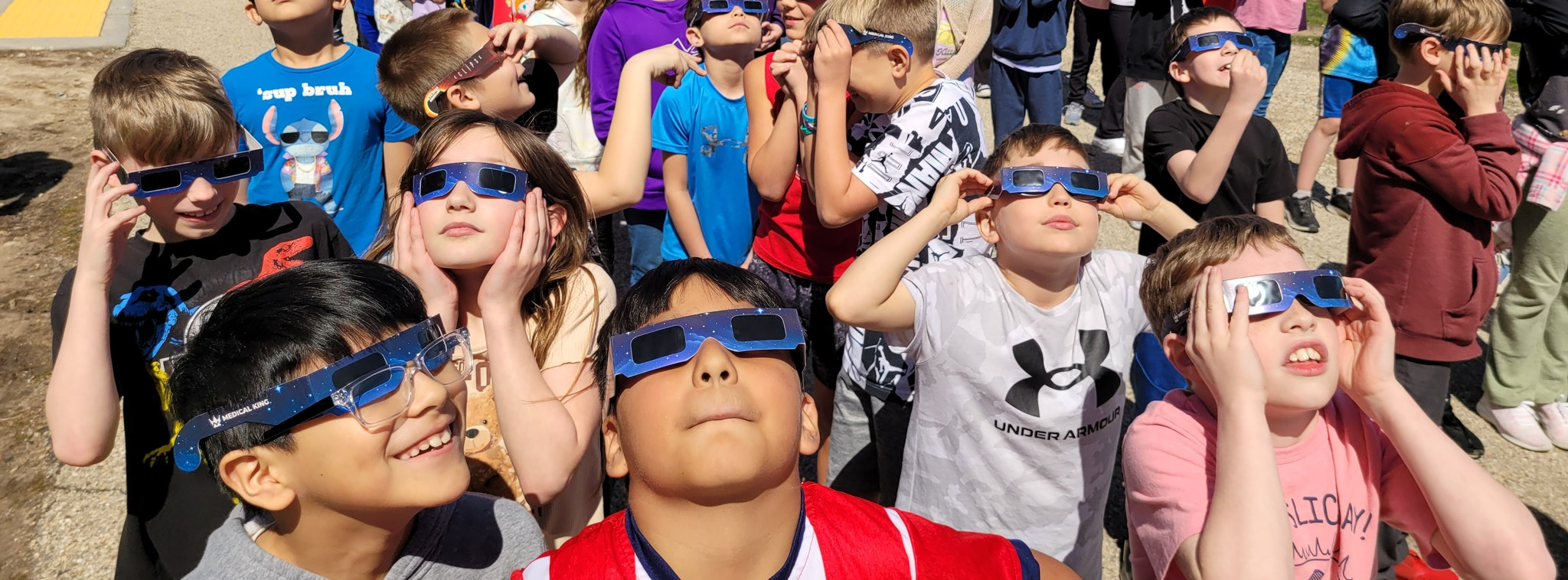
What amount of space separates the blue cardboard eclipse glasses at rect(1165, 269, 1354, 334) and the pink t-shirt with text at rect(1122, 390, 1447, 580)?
30 cm

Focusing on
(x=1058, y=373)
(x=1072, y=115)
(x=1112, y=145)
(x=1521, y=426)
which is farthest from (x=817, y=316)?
(x=1072, y=115)

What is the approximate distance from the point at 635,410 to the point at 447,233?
1041 mm

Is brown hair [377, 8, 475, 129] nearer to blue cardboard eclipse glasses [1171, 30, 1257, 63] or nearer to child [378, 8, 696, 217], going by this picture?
child [378, 8, 696, 217]

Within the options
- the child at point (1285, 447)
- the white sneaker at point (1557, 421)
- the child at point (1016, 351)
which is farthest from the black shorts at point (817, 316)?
the white sneaker at point (1557, 421)

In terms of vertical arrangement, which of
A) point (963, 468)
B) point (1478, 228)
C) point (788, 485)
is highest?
point (788, 485)

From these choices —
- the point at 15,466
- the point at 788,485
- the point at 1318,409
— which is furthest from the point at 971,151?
the point at 15,466

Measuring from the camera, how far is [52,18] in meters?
14.0

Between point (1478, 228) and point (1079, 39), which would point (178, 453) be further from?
point (1079, 39)

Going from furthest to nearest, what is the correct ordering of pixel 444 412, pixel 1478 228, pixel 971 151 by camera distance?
pixel 1478 228
pixel 971 151
pixel 444 412

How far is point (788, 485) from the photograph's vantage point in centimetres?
181

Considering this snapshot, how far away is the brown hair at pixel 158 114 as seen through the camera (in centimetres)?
273

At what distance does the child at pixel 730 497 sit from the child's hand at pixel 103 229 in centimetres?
137

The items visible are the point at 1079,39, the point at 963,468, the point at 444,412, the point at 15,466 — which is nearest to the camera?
the point at 444,412

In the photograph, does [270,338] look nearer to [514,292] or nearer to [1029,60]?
[514,292]
